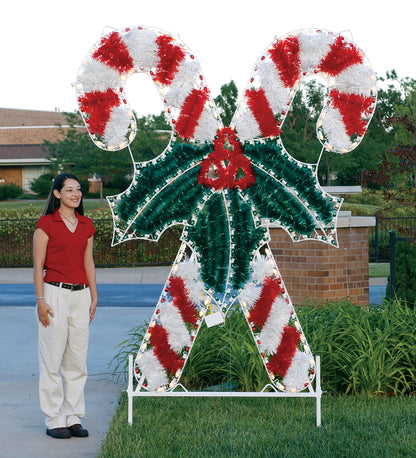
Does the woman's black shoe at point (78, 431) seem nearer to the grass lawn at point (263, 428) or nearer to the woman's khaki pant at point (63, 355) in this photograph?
the woman's khaki pant at point (63, 355)

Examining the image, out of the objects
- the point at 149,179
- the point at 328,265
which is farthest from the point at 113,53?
the point at 328,265

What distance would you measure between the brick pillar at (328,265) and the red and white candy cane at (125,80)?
13.8 feet

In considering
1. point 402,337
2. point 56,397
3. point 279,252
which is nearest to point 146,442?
point 56,397

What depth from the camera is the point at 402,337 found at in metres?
6.62

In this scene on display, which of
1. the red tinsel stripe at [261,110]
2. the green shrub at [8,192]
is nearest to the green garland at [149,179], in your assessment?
the red tinsel stripe at [261,110]

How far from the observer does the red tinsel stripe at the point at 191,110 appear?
17.4 feet

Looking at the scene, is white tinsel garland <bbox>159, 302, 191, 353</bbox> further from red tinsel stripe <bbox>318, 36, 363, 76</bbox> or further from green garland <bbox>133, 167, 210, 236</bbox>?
red tinsel stripe <bbox>318, 36, 363, 76</bbox>

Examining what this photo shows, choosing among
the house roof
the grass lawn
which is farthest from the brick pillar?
the house roof

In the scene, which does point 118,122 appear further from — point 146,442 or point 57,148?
point 57,148

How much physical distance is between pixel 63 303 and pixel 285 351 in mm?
1721

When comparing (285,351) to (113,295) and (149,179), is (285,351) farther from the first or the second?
(113,295)

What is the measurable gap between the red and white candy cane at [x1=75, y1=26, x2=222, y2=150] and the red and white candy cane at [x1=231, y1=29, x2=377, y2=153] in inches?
14.6

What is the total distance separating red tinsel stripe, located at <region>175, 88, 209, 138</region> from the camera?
5.30 meters

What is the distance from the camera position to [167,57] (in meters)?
5.23
